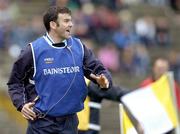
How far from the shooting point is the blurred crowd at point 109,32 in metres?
20.6

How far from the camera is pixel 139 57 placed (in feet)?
73.4

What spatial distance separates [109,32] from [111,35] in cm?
10

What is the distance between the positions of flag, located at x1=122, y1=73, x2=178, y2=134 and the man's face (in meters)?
2.61

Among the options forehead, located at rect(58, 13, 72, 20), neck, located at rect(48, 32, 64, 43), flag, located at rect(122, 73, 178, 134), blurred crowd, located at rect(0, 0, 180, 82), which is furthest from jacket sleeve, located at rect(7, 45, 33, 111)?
blurred crowd, located at rect(0, 0, 180, 82)

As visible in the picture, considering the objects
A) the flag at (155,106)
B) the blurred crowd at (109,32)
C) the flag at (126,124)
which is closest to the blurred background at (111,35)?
the blurred crowd at (109,32)

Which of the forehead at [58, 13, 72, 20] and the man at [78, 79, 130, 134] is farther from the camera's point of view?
the man at [78, 79, 130, 134]

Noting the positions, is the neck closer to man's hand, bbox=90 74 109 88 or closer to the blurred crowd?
man's hand, bbox=90 74 109 88

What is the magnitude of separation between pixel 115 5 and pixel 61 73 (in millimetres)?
15343

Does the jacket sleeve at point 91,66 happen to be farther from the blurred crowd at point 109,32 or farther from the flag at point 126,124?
the blurred crowd at point 109,32

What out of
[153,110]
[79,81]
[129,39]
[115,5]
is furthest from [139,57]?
[79,81]

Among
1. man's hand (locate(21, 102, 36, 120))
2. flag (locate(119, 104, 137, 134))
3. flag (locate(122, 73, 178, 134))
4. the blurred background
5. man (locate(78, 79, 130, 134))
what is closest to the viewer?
man's hand (locate(21, 102, 36, 120))

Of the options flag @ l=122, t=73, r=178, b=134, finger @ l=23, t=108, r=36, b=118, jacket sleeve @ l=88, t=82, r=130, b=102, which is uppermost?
finger @ l=23, t=108, r=36, b=118

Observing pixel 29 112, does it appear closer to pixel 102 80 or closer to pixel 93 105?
pixel 102 80

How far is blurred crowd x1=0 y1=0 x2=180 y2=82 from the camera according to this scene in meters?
20.6
